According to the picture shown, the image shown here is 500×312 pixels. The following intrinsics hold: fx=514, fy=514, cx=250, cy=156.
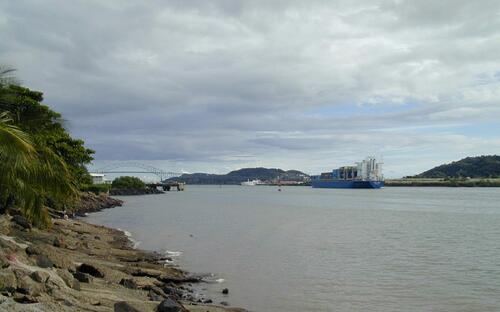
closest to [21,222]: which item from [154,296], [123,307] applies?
[154,296]

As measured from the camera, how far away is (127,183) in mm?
166625

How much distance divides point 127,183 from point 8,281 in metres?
160

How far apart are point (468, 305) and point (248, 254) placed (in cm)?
1398

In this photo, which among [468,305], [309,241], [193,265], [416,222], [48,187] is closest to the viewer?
[48,187]

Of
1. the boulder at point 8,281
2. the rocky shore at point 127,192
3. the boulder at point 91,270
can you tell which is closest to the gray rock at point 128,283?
the boulder at point 91,270

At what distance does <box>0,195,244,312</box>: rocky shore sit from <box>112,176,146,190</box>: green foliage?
142 m

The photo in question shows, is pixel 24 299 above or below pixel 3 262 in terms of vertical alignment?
below

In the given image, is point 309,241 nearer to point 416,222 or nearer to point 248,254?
point 248,254

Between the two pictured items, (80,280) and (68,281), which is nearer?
(68,281)

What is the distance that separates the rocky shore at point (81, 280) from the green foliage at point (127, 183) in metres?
142

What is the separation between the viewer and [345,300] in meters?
18.7

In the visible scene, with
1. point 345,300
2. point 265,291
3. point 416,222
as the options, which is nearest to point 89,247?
point 265,291

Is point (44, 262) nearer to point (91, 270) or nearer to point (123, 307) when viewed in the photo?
point (91, 270)

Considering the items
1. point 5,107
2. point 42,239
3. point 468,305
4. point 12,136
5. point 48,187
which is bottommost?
point 468,305
